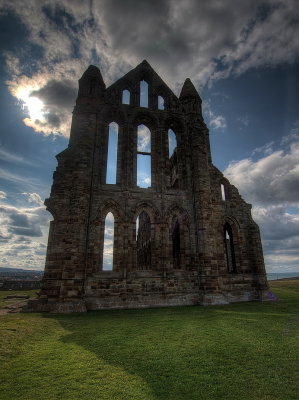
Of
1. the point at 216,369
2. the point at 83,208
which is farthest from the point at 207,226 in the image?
the point at 216,369

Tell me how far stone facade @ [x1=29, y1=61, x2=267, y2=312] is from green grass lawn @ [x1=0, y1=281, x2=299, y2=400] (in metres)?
4.12

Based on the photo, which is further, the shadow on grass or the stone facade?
A: the stone facade

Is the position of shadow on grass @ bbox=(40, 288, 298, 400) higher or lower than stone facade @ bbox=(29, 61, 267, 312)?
lower

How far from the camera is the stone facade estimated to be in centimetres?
1243

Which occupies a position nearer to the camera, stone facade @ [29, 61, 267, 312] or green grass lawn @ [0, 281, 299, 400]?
green grass lawn @ [0, 281, 299, 400]

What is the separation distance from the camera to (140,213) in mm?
14391

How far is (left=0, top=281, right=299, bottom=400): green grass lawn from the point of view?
155 inches

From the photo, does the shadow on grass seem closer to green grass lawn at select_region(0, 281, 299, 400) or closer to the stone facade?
green grass lawn at select_region(0, 281, 299, 400)

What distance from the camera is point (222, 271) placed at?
14.4 metres

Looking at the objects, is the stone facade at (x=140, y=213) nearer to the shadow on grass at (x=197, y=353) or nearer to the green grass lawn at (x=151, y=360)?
the shadow on grass at (x=197, y=353)

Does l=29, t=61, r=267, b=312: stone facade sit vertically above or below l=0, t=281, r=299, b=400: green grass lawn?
above

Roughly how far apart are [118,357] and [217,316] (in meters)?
5.63

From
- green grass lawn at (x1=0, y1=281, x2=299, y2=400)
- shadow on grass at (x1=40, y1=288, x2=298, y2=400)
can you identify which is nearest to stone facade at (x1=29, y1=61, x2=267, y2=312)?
shadow on grass at (x1=40, y1=288, x2=298, y2=400)

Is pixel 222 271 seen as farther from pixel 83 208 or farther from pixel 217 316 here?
pixel 83 208
